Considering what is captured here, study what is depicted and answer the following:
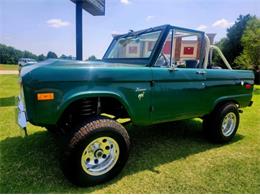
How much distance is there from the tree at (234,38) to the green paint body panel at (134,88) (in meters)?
27.5

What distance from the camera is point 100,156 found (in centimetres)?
271

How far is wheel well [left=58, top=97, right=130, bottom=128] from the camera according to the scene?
2.75 metres

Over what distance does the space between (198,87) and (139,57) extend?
42.0 inches

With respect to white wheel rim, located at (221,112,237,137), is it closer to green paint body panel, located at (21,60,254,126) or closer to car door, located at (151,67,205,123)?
green paint body panel, located at (21,60,254,126)

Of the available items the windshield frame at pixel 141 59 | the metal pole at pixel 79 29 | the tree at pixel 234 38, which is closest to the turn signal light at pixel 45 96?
the windshield frame at pixel 141 59

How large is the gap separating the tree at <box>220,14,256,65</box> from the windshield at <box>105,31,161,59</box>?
2784 centimetres

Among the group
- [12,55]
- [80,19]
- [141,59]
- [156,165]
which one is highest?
[80,19]

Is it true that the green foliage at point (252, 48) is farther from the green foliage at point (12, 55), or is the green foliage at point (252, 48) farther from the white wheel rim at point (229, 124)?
the green foliage at point (12, 55)

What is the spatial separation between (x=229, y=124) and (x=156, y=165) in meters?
1.99

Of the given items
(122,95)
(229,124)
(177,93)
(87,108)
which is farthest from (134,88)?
(229,124)

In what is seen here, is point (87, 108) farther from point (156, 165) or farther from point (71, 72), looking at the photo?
point (156, 165)

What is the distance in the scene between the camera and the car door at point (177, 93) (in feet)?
10.0

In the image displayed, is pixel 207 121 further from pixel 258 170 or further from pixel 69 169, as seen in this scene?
pixel 69 169

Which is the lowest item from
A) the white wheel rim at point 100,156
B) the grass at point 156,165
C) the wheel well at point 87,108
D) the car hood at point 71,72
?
the grass at point 156,165
